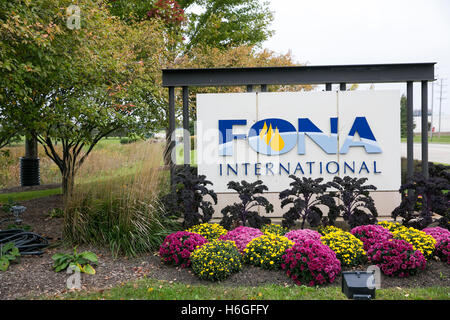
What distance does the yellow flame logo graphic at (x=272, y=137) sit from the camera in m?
5.96

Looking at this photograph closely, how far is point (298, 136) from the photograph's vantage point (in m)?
5.96

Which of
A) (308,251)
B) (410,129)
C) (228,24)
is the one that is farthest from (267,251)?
(228,24)

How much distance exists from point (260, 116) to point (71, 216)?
3156 mm

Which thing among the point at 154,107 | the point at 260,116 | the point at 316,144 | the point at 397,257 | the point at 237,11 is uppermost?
the point at 237,11

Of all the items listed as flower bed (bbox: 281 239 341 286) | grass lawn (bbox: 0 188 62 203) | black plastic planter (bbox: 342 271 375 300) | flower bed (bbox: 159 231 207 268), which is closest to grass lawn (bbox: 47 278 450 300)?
flower bed (bbox: 281 239 341 286)

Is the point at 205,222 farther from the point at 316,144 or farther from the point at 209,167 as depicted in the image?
the point at 316,144

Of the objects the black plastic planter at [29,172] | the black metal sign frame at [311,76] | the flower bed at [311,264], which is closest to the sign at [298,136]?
the black metal sign frame at [311,76]

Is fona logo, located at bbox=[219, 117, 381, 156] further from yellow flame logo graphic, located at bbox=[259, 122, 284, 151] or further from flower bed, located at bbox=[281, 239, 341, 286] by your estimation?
flower bed, located at bbox=[281, 239, 341, 286]

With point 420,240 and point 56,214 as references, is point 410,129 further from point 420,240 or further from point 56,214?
point 56,214

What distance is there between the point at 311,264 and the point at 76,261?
8.09ft

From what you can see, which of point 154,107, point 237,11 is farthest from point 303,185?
point 237,11

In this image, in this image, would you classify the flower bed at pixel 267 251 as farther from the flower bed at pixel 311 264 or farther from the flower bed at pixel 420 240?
the flower bed at pixel 420 240

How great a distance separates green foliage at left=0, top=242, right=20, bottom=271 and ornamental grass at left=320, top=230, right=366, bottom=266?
136 inches

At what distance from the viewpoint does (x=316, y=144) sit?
5.98 metres
